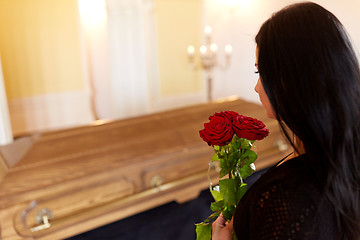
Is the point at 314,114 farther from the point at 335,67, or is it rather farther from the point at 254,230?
the point at 254,230

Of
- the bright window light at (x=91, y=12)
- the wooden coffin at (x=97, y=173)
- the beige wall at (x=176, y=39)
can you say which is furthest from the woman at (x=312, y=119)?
the beige wall at (x=176, y=39)

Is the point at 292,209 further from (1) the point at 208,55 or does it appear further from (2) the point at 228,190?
(1) the point at 208,55

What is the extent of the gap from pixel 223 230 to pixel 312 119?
0.40 meters

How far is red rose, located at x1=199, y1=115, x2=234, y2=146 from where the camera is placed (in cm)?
72

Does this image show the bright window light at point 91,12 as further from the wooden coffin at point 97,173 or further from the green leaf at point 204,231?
the green leaf at point 204,231

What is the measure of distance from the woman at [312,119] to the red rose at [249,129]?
76 millimetres

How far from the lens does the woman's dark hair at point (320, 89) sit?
58 centimetres

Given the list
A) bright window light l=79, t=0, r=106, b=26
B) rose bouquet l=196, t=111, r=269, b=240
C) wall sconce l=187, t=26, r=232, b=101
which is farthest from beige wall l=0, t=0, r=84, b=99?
rose bouquet l=196, t=111, r=269, b=240

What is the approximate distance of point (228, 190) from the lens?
2.63ft

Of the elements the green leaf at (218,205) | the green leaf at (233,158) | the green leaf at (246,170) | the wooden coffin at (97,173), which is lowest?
the wooden coffin at (97,173)

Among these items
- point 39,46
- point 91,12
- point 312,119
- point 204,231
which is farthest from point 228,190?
point 91,12

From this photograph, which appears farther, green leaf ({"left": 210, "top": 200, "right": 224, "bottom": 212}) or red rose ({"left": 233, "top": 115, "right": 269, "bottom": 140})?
green leaf ({"left": 210, "top": 200, "right": 224, "bottom": 212})

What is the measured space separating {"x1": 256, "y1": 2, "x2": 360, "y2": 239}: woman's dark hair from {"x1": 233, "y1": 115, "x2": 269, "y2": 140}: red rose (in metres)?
0.09

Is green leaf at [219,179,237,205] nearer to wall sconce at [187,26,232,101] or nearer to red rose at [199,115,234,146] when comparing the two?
red rose at [199,115,234,146]
